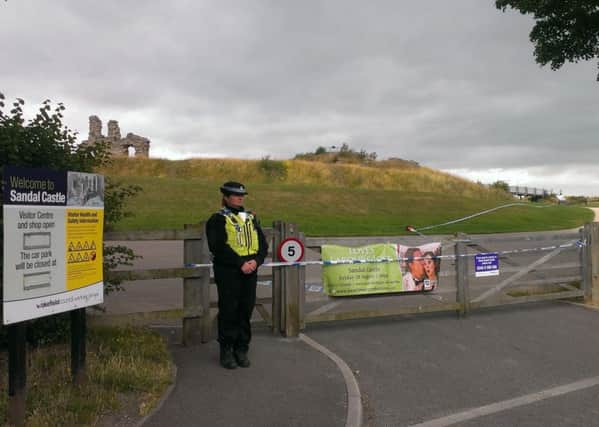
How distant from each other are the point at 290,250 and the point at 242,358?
4.73ft

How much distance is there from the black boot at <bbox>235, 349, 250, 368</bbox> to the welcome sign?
150 centimetres

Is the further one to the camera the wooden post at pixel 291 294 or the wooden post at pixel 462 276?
the wooden post at pixel 462 276

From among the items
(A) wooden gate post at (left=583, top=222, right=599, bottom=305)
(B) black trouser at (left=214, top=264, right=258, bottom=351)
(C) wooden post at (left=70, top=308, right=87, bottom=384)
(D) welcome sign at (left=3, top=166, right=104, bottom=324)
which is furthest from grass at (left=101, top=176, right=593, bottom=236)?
(D) welcome sign at (left=3, top=166, right=104, bottom=324)

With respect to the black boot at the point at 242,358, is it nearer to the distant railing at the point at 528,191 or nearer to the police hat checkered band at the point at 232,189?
the police hat checkered band at the point at 232,189

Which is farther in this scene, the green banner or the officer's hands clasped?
the green banner

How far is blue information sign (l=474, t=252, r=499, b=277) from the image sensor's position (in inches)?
277

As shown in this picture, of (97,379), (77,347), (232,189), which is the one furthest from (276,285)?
(77,347)

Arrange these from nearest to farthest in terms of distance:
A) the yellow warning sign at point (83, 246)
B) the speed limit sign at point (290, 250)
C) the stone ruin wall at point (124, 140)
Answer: the yellow warning sign at point (83, 246) < the speed limit sign at point (290, 250) < the stone ruin wall at point (124, 140)

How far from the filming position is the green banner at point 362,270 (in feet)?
20.1

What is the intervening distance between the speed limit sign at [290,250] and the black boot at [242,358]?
127cm

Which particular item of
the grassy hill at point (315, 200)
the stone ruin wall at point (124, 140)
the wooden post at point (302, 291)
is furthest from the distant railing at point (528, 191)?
the wooden post at point (302, 291)

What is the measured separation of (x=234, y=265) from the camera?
4.61 m

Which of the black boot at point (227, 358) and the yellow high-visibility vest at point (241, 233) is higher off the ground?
the yellow high-visibility vest at point (241, 233)

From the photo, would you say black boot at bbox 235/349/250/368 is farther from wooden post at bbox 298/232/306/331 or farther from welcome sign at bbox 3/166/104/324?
welcome sign at bbox 3/166/104/324
